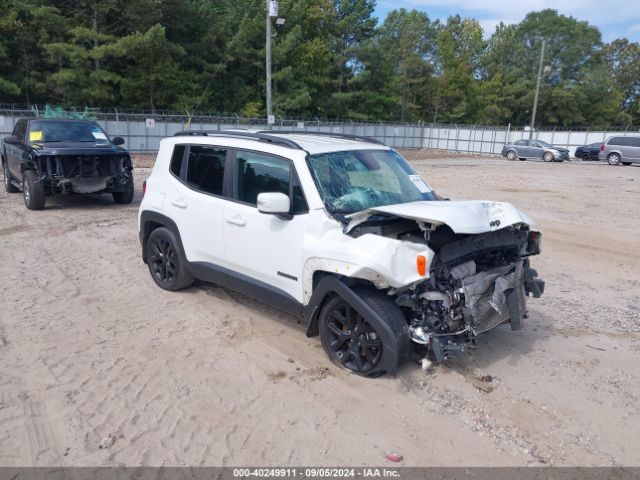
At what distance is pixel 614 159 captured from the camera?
31.1 m

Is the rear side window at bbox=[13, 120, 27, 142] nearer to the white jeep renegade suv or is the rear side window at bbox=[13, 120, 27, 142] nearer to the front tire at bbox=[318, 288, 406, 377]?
the white jeep renegade suv

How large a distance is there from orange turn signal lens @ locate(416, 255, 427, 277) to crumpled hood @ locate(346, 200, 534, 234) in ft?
0.87

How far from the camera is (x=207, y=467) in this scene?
3129mm

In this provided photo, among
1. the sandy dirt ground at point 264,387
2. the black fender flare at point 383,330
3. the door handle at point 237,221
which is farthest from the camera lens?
the door handle at point 237,221

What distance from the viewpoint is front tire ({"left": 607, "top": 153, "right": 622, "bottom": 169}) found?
3081cm

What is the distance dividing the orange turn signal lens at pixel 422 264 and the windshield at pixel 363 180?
2.83 feet

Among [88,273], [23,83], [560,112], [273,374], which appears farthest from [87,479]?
[560,112]

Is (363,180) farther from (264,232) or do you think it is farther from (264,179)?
(264,232)

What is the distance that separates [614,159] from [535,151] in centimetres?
505

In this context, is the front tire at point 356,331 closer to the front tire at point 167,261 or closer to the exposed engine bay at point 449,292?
the exposed engine bay at point 449,292

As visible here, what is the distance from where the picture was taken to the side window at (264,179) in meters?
4.51

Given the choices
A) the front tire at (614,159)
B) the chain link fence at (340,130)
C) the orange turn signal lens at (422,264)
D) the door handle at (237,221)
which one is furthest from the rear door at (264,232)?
the front tire at (614,159)

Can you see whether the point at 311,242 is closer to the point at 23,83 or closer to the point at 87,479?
the point at 87,479

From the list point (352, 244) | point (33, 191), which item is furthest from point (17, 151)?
point (352, 244)
